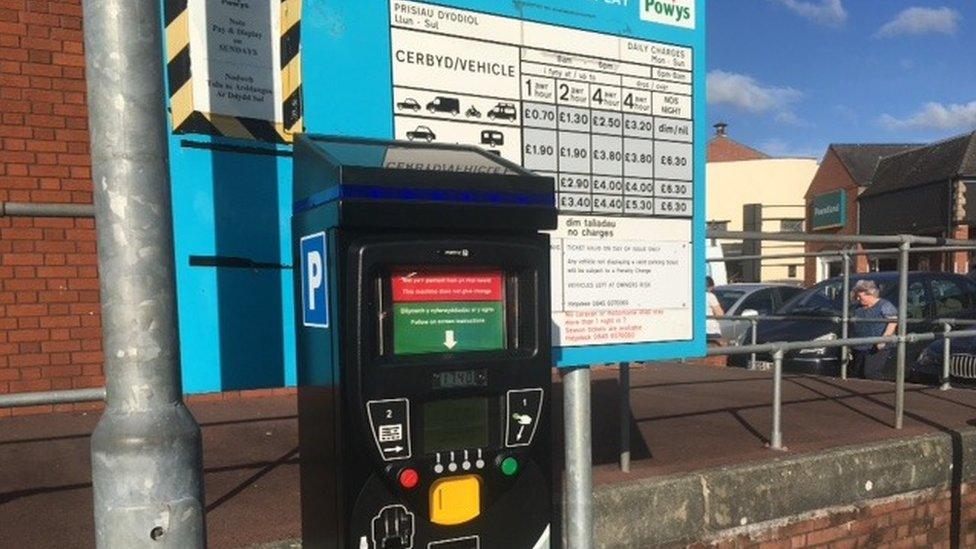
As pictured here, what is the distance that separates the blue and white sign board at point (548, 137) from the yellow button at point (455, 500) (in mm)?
512

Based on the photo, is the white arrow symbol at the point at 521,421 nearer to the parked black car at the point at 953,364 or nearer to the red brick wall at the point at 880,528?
the red brick wall at the point at 880,528

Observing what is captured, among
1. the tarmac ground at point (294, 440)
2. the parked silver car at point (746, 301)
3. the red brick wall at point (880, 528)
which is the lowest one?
the red brick wall at point (880, 528)

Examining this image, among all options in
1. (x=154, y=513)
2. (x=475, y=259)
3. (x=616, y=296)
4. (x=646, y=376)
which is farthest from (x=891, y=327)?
(x=154, y=513)

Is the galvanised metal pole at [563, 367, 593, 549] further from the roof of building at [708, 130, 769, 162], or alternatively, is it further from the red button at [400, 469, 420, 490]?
the roof of building at [708, 130, 769, 162]

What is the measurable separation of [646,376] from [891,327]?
247cm

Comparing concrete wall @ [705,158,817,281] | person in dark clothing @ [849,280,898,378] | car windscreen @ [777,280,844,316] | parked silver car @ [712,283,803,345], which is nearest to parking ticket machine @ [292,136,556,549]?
person in dark clothing @ [849,280,898,378]

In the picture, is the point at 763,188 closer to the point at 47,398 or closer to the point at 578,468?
the point at 578,468

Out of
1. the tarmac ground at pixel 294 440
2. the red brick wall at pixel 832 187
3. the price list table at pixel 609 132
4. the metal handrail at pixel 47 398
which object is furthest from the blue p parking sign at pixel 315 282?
the red brick wall at pixel 832 187

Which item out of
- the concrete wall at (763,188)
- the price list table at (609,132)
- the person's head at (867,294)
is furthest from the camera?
the concrete wall at (763,188)

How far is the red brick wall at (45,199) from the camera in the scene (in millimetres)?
5121

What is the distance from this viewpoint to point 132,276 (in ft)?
5.14

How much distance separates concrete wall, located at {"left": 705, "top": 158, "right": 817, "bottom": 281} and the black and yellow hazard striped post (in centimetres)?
4184

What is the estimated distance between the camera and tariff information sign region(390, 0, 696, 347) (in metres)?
2.17

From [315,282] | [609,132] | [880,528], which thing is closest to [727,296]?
[880,528]
